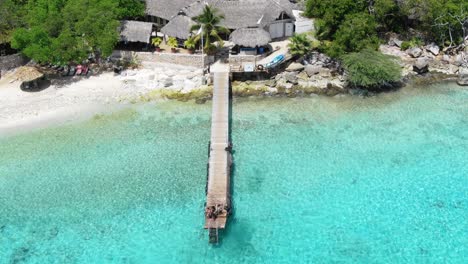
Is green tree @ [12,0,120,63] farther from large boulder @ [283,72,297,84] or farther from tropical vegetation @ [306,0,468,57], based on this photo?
tropical vegetation @ [306,0,468,57]

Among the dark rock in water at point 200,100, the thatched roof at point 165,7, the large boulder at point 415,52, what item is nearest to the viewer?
the dark rock in water at point 200,100

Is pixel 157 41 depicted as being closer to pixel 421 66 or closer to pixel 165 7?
pixel 165 7

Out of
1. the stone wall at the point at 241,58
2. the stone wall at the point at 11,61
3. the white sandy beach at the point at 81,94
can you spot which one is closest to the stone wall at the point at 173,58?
the white sandy beach at the point at 81,94

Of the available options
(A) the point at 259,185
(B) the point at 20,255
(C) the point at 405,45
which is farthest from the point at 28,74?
(C) the point at 405,45

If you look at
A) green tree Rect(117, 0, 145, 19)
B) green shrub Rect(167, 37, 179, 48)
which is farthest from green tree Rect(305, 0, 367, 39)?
green tree Rect(117, 0, 145, 19)

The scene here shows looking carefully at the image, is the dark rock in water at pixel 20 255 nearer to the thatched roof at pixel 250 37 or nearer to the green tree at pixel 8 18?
the green tree at pixel 8 18

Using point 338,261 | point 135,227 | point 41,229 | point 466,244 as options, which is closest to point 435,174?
point 466,244
